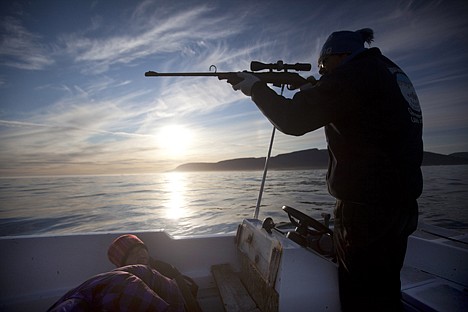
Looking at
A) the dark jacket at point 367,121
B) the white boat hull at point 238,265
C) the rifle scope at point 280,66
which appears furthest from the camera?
the rifle scope at point 280,66

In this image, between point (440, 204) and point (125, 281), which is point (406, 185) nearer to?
point (125, 281)

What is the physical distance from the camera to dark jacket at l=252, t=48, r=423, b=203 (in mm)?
1171

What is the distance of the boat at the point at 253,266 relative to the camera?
5.79 feet

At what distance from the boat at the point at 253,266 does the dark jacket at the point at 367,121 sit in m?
0.85

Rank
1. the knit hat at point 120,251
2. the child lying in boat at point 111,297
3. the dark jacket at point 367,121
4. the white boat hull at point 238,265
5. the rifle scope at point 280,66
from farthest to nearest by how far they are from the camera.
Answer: the knit hat at point 120,251 < the rifle scope at point 280,66 < the white boat hull at point 238,265 < the child lying in boat at point 111,297 < the dark jacket at point 367,121

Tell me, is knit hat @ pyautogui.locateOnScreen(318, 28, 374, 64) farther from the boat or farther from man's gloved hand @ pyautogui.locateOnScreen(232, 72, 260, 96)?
the boat

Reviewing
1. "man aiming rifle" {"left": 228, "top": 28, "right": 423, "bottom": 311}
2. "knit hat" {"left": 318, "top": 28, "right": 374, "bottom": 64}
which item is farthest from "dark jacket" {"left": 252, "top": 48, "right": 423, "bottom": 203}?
"knit hat" {"left": 318, "top": 28, "right": 374, "bottom": 64}

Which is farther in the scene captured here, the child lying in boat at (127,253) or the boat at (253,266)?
the child lying in boat at (127,253)

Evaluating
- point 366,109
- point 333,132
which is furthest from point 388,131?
point 333,132

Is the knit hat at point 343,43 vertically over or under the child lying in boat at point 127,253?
over

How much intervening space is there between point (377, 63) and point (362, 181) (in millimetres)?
598

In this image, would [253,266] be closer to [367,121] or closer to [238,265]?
[238,265]

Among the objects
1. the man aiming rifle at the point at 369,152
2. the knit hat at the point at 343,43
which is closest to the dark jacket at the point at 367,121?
the man aiming rifle at the point at 369,152

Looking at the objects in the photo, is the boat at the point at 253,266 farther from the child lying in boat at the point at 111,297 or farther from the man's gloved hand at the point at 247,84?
the man's gloved hand at the point at 247,84
